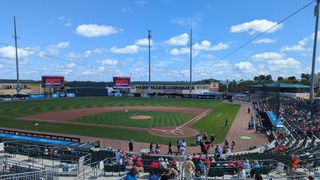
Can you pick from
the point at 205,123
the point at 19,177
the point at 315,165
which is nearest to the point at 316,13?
the point at 205,123

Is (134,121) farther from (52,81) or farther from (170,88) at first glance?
(170,88)

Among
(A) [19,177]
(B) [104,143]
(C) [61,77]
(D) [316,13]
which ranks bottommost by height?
(B) [104,143]

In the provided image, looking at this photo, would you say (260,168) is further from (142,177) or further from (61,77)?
(61,77)

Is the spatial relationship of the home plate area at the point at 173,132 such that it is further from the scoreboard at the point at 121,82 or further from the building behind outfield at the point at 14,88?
the building behind outfield at the point at 14,88

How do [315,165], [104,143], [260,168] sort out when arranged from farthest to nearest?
1. [104,143]
2. [315,165]
3. [260,168]

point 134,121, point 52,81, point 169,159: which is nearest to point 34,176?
point 169,159

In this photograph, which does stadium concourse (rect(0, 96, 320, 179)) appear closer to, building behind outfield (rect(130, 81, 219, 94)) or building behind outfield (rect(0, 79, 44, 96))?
building behind outfield (rect(0, 79, 44, 96))

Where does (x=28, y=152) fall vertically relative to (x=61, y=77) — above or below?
below

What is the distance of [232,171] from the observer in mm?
16297

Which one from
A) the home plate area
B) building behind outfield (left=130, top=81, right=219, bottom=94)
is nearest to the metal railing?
the home plate area

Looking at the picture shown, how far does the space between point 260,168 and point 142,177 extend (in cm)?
610

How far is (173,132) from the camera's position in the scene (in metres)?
35.9

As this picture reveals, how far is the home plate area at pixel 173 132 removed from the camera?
112 feet

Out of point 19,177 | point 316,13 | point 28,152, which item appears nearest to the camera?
point 19,177
